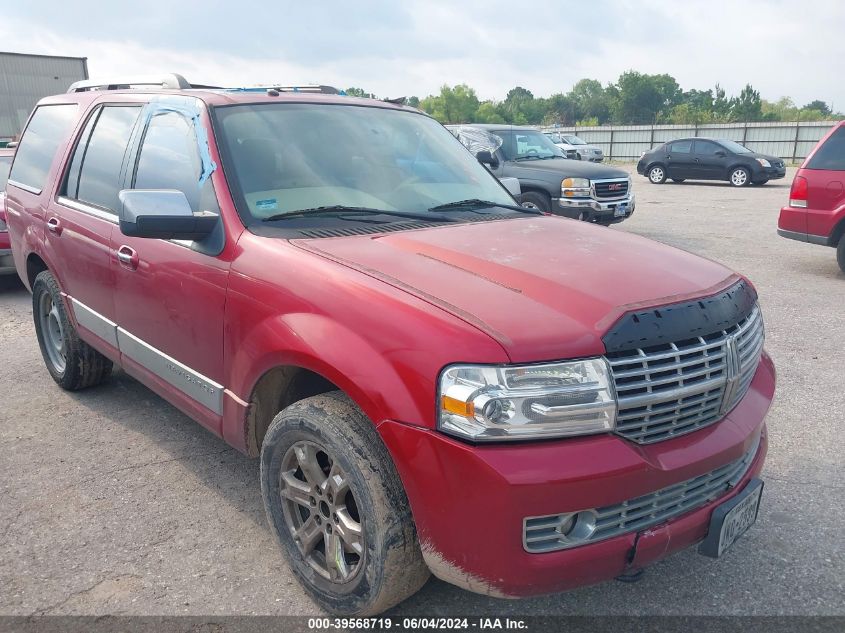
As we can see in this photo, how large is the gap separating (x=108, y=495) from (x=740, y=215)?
13895mm

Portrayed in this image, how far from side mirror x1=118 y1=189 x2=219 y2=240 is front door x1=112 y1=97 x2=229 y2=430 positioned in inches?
3.5

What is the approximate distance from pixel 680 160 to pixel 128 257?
2189 centimetres

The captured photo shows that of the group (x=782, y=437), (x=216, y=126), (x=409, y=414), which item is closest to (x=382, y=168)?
(x=216, y=126)

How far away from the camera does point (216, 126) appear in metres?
3.20

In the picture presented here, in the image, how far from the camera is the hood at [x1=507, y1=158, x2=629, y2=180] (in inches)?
420

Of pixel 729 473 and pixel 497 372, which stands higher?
pixel 497 372

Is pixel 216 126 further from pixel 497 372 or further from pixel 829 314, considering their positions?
pixel 829 314

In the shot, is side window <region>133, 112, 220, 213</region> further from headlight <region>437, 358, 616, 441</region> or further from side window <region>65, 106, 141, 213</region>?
headlight <region>437, 358, 616, 441</region>

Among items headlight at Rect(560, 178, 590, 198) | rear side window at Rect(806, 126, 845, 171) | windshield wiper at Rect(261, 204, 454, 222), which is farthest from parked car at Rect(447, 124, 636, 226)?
windshield wiper at Rect(261, 204, 454, 222)

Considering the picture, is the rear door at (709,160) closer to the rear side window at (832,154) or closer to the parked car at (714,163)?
the parked car at (714,163)

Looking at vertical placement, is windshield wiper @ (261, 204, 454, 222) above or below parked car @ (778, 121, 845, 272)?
above

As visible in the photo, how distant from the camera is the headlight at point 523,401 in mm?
2029

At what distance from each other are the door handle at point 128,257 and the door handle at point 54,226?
2.97 feet

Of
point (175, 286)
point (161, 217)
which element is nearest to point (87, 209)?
point (175, 286)
